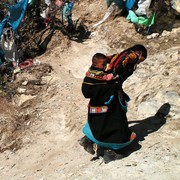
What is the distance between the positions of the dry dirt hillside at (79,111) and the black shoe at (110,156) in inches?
1.8

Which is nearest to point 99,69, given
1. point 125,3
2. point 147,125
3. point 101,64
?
point 101,64

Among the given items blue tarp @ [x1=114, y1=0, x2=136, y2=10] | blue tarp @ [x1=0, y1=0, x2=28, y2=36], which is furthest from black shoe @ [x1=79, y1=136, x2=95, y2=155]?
blue tarp @ [x1=114, y1=0, x2=136, y2=10]

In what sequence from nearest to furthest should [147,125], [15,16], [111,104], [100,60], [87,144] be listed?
[100,60]
[111,104]
[87,144]
[147,125]
[15,16]

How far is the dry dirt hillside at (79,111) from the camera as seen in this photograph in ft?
12.8

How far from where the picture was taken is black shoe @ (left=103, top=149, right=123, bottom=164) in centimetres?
388

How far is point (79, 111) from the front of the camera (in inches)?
222

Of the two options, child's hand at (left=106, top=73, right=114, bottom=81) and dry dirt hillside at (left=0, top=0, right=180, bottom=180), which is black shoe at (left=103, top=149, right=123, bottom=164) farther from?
child's hand at (left=106, top=73, right=114, bottom=81)

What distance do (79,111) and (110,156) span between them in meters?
1.83

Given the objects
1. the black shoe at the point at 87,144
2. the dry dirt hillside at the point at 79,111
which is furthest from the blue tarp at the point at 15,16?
the black shoe at the point at 87,144

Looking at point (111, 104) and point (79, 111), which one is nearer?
point (111, 104)

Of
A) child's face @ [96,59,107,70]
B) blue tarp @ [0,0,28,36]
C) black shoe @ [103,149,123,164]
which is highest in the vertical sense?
blue tarp @ [0,0,28,36]

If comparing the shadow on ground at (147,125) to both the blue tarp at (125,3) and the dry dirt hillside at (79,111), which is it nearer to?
the dry dirt hillside at (79,111)

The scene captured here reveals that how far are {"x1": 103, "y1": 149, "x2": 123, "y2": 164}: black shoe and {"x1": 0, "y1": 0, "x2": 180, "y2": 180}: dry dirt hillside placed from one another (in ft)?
0.15

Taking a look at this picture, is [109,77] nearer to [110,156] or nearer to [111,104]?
[111,104]
